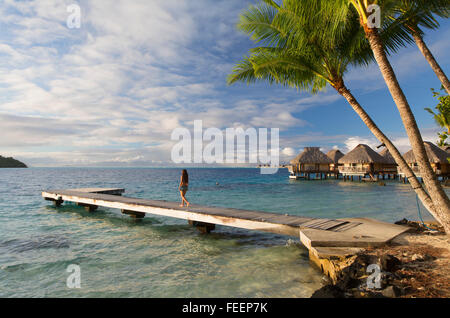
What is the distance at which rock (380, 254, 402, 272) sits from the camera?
432 cm

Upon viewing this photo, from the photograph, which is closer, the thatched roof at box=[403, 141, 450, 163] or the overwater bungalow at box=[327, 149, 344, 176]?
the thatched roof at box=[403, 141, 450, 163]

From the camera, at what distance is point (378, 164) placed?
39188 mm

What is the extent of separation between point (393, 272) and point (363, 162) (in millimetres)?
37584

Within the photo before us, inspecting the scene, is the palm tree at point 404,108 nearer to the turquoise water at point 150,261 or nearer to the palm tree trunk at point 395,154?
the palm tree trunk at point 395,154

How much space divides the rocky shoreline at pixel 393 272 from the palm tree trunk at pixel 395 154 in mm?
865

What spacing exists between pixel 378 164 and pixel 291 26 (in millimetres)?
39724

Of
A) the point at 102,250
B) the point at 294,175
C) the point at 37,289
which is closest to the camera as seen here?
the point at 37,289

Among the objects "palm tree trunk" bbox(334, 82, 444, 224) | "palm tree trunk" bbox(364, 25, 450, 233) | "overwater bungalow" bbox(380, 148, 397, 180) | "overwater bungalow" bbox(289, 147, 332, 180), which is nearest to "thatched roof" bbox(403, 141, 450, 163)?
"overwater bungalow" bbox(380, 148, 397, 180)

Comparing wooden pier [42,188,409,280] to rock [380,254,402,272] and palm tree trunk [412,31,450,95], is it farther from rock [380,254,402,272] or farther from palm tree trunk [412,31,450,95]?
palm tree trunk [412,31,450,95]

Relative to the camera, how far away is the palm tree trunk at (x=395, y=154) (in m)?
5.41

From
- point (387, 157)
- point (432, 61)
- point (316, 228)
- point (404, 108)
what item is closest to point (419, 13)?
point (432, 61)

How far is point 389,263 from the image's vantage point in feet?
14.3
